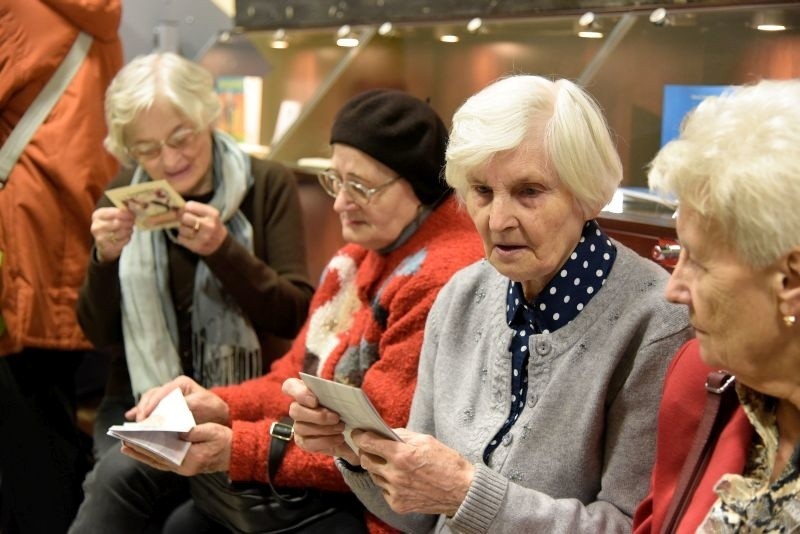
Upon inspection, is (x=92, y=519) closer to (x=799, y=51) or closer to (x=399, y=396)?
(x=399, y=396)

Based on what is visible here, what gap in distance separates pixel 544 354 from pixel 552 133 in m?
0.42

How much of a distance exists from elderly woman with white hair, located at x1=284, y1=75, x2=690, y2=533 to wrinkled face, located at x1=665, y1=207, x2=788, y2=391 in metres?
0.34

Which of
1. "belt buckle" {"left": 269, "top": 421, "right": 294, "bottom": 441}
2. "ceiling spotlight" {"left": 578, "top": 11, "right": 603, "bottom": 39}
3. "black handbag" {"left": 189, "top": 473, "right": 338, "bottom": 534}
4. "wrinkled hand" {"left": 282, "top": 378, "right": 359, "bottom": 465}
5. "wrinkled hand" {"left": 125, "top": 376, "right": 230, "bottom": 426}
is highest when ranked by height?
"ceiling spotlight" {"left": 578, "top": 11, "right": 603, "bottom": 39}

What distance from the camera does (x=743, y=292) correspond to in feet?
4.60

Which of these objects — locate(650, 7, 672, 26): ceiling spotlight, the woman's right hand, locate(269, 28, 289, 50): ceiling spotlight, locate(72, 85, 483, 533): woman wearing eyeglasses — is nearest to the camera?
locate(72, 85, 483, 533): woman wearing eyeglasses

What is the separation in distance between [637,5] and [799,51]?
51 cm

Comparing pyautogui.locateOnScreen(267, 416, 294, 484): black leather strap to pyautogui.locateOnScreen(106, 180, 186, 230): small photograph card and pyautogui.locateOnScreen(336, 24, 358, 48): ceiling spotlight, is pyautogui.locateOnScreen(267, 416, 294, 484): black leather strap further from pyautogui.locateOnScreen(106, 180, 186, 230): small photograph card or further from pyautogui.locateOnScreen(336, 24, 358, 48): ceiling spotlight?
pyautogui.locateOnScreen(336, 24, 358, 48): ceiling spotlight

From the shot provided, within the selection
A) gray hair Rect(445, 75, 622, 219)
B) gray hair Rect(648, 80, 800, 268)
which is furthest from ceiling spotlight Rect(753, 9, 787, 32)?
gray hair Rect(648, 80, 800, 268)

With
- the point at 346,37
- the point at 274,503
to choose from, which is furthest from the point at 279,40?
the point at 274,503

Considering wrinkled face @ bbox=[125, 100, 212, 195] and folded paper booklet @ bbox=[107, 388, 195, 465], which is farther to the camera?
wrinkled face @ bbox=[125, 100, 212, 195]

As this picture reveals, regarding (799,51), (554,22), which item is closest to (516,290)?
(799,51)

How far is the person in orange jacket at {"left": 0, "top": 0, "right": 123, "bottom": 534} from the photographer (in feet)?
10.6

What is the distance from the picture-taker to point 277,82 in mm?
A: 4184

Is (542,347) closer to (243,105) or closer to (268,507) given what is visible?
(268,507)
